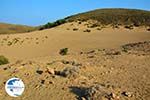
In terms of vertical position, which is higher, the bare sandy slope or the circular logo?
the circular logo

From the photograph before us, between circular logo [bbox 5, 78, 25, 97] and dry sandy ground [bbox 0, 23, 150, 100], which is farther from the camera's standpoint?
circular logo [bbox 5, 78, 25, 97]

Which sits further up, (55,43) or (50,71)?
(50,71)

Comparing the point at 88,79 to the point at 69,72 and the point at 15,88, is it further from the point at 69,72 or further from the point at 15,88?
the point at 15,88

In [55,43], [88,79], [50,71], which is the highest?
[50,71]

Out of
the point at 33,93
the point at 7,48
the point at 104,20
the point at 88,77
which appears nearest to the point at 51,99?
the point at 33,93

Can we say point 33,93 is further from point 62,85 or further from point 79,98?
point 79,98

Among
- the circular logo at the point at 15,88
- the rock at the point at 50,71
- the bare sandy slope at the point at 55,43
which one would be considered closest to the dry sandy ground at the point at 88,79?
the rock at the point at 50,71

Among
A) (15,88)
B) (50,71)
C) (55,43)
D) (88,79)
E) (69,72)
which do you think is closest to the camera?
(15,88)

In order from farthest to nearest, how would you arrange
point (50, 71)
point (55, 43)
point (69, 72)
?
point (55, 43) → point (50, 71) → point (69, 72)

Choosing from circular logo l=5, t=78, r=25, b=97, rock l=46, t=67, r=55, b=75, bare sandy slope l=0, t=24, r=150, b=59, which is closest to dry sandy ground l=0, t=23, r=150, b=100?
rock l=46, t=67, r=55, b=75

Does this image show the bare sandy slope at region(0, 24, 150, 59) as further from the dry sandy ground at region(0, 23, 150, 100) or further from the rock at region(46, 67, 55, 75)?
the rock at region(46, 67, 55, 75)

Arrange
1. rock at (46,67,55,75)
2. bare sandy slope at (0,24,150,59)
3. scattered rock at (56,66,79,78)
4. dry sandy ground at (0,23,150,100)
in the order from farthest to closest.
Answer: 1. bare sandy slope at (0,24,150,59)
2. rock at (46,67,55,75)
3. scattered rock at (56,66,79,78)
4. dry sandy ground at (0,23,150,100)

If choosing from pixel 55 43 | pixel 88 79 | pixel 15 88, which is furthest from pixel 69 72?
pixel 55 43

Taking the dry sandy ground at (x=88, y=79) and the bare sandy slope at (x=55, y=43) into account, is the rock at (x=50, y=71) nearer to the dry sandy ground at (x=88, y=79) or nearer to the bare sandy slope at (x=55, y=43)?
the dry sandy ground at (x=88, y=79)
